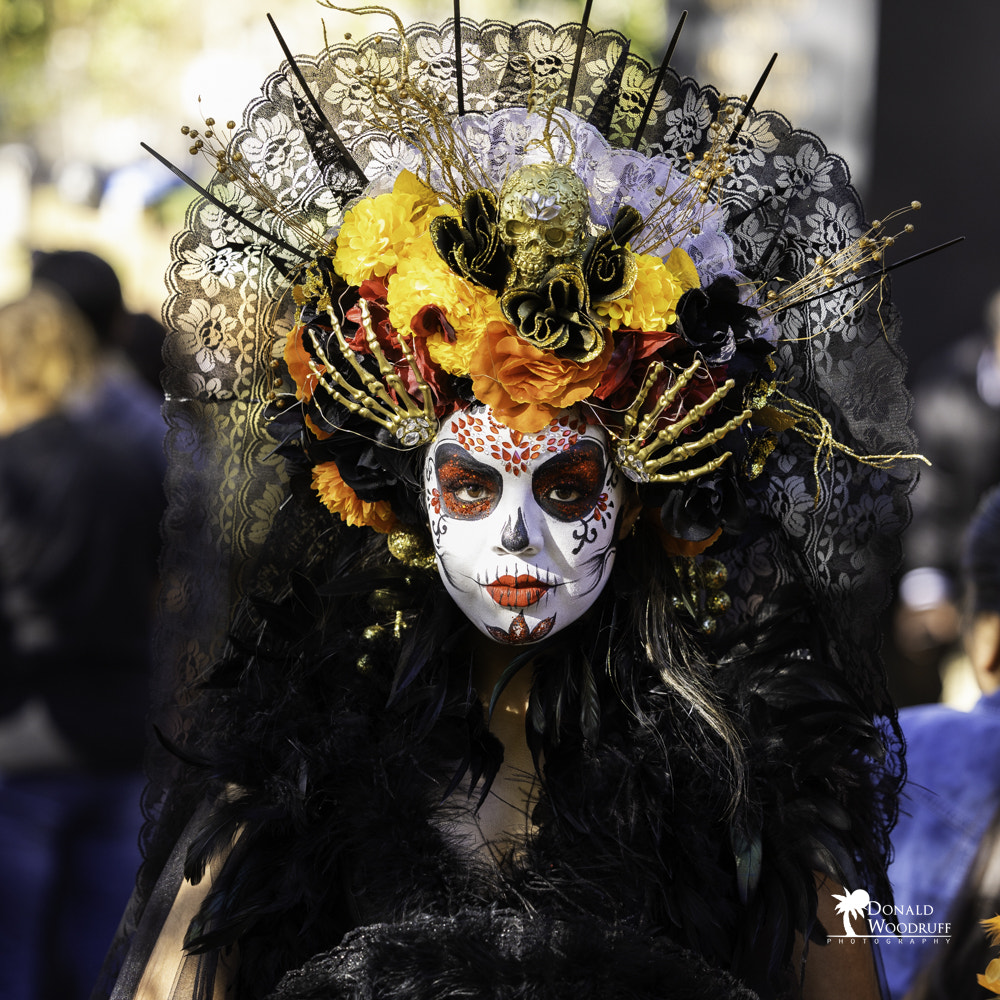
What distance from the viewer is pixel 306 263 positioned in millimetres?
1855

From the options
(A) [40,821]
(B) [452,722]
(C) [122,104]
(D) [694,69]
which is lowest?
(A) [40,821]

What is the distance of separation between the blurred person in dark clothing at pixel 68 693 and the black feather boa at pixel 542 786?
1.17 meters

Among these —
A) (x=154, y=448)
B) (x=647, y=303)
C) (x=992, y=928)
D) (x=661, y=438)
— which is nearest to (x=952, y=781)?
(x=992, y=928)

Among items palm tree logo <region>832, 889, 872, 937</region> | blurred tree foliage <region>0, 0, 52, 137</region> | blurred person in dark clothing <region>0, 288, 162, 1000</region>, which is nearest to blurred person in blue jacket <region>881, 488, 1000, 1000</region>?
palm tree logo <region>832, 889, 872, 937</region>

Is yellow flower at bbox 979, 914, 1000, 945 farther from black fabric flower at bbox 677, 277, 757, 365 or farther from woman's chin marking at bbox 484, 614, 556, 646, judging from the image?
black fabric flower at bbox 677, 277, 757, 365

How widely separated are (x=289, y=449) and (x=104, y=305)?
61.3 inches

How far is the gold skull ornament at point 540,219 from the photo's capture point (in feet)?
5.17

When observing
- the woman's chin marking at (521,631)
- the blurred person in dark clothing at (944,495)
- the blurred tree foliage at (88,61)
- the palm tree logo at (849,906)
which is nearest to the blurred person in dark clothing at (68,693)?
the woman's chin marking at (521,631)

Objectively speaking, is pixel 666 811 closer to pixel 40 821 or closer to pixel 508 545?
pixel 508 545

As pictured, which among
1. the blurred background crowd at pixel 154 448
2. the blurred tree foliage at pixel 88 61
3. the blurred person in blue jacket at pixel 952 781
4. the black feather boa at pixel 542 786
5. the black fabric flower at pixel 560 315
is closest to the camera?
the black fabric flower at pixel 560 315

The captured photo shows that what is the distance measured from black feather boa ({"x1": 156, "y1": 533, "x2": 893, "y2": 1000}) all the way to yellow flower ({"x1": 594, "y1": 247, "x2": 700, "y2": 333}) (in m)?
0.38

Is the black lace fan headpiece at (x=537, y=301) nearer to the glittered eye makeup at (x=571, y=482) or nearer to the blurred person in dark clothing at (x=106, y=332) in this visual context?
the glittered eye makeup at (x=571, y=482)

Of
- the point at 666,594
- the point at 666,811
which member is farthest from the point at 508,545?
the point at 666,811

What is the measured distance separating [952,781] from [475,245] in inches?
67.5
